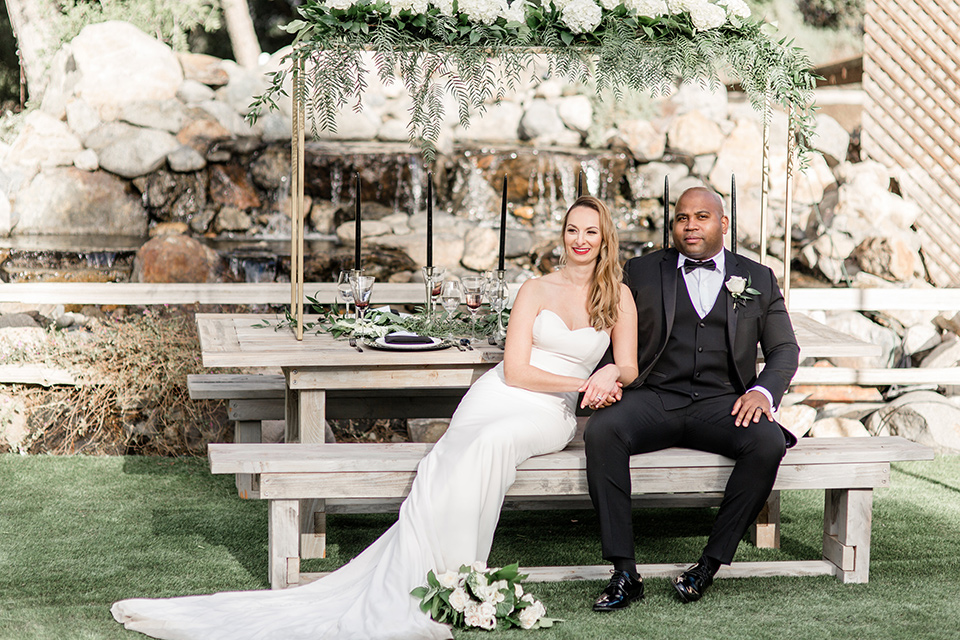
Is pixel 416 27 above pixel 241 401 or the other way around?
above

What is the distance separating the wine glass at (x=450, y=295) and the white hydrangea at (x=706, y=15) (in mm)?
1433

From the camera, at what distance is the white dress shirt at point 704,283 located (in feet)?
13.2

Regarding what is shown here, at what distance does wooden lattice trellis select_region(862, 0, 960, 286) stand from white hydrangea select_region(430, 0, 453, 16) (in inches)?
230

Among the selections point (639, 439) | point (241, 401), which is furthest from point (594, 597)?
point (241, 401)

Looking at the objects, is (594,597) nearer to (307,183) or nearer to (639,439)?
(639,439)

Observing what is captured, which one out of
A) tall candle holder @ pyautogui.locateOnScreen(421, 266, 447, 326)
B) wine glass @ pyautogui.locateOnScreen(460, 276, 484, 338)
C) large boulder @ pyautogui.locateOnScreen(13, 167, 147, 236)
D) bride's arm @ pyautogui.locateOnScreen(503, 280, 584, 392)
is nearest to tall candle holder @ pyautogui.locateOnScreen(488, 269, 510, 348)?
wine glass @ pyautogui.locateOnScreen(460, 276, 484, 338)

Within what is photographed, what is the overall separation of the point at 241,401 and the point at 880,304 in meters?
3.86

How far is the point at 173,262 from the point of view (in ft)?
28.4

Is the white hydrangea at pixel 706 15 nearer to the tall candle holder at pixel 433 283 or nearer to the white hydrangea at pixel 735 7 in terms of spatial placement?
the white hydrangea at pixel 735 7

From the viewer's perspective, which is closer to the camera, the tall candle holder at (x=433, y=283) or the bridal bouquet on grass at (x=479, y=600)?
the bridal bouquet on grass at (x=479, y=600)

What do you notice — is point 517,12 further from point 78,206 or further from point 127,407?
point 78,206

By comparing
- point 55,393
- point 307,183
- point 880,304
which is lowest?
point 55,393

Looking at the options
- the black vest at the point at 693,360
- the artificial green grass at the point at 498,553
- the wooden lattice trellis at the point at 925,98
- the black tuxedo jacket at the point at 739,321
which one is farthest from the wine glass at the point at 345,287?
the wooden lattice trellis at the point at 925,98

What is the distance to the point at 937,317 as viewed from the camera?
7.47m
